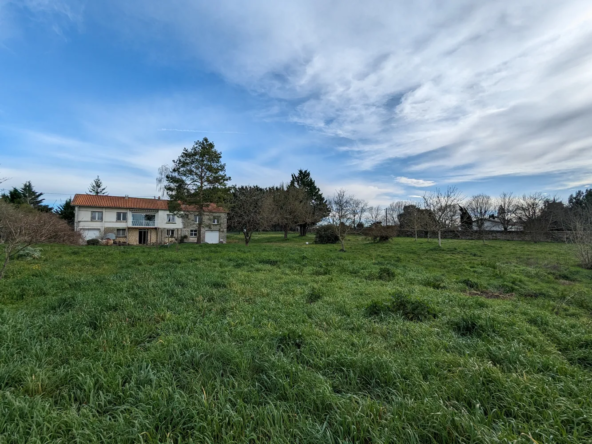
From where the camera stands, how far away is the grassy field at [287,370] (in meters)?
2.13

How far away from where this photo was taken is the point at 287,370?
2971 millimetres

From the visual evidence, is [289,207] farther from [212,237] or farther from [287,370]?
[287,370]

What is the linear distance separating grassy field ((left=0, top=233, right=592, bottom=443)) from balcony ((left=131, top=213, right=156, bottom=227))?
3300 cm

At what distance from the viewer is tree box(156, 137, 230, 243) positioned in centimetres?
2625

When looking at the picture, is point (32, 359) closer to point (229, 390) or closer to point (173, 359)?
point (173, 359)

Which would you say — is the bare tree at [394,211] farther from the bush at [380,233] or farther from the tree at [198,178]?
the tree at [198,178]

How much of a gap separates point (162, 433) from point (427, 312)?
4.67m

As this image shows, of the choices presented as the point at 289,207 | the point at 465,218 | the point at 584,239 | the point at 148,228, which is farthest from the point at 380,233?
the point at 148,228

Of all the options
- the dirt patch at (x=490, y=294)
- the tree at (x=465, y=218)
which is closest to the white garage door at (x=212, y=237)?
the dirt patch at (x=490, y=294)

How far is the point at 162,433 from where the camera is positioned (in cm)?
212

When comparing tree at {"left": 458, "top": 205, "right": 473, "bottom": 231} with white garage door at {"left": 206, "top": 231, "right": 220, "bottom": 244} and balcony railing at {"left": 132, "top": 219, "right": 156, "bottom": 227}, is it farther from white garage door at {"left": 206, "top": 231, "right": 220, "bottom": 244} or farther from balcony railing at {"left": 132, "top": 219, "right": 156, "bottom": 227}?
balcony railing at {"left": 132, "top": 219, "right": 156, "bottom": 227}

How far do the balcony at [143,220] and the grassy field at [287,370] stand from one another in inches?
1299

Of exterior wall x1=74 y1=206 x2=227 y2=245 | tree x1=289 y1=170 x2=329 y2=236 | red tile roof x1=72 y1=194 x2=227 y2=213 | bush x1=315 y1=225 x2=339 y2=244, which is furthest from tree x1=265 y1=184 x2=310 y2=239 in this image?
red tile roof x1=72 y1=194 x2=227 y2=213

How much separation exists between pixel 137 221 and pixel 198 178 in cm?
1494
